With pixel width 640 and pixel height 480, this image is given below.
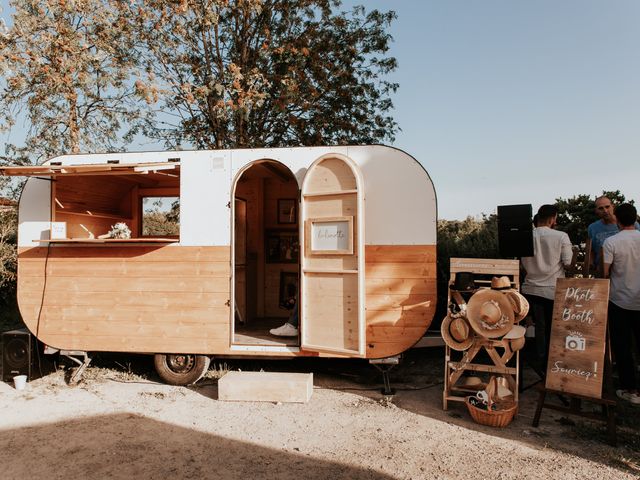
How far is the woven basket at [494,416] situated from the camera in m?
3.90

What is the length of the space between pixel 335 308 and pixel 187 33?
858cm

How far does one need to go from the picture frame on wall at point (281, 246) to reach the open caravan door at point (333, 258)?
102 inches

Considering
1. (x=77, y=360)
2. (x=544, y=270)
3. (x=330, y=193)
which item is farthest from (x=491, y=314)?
(x=77, y=360)

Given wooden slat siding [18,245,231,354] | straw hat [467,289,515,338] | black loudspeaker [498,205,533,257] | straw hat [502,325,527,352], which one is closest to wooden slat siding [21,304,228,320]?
wooden slat siding [18,245,231,354]

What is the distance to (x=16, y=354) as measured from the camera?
5352 millimetres

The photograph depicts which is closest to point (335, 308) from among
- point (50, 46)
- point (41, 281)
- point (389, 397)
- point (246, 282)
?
point (389, 397)

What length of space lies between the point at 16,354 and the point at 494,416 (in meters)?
5.54

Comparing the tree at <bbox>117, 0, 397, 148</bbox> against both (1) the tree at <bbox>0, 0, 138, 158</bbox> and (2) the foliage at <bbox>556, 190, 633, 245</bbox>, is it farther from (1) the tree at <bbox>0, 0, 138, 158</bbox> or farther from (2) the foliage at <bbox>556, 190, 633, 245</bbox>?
(2) the foliage at <bbox>556, 190, 633, 245</bbox>

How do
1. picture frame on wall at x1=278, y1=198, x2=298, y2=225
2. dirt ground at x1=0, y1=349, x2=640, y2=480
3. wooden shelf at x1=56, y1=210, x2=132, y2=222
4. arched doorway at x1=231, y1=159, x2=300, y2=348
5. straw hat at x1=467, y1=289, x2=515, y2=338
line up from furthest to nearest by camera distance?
picture frame on wall at x1=278, y1=198, x2=298, y2=225 < arched doorway at x1=231, y1=159, x2=300, y2=348 < wooden shelf at x1=56, y1=210, x2=132, y2=222 < straw hat at x1=467, y1=289, x2=515, y2=338 < dirt ground at x1=0, y1=349, x2=640, y2=480

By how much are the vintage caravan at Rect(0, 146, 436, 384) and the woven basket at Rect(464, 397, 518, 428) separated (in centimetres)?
97

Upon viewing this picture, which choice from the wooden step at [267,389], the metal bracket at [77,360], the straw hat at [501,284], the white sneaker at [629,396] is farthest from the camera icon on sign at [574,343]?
the metal bracket at [77,360]

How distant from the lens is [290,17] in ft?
35.2

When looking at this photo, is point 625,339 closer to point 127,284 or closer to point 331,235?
point 331,235

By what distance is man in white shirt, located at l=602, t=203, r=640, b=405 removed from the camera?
420 centimetres
